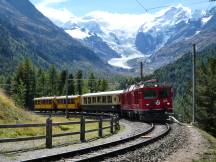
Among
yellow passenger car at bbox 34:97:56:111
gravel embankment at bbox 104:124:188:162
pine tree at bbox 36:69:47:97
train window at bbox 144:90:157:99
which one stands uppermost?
pine tree at bbox 36:69:47:97

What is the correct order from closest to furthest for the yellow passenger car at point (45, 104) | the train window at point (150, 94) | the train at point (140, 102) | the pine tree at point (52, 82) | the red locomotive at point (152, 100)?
the red locomotive at point (152, 100) → the train at point (140, 102) → the train window at point (150, 94) → the yellow passenger car at point (45, 104) → the pine tree at point (52, 82)

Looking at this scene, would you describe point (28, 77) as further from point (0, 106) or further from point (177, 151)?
point (177, 151)

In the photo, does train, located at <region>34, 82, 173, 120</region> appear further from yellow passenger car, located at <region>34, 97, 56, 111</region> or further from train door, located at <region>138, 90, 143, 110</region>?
yellow passenger car, located at <region>34, 97, 56, 111</region>

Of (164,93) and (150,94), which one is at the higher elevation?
(164,93)

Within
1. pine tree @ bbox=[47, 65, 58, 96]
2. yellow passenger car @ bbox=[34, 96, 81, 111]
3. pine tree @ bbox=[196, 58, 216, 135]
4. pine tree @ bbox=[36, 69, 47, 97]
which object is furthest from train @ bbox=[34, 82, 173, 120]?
pine tree @ bbox=[47, 65, 58, 96]

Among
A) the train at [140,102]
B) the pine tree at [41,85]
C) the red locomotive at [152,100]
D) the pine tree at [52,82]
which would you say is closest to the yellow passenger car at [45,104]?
the train at [140,102]

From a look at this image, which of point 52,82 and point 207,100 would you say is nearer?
point 207,100

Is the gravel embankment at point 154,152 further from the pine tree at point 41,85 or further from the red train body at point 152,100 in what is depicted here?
the pine tree at point 41,85

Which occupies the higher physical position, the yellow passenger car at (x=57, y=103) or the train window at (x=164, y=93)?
the train window at (x=164, y=93)

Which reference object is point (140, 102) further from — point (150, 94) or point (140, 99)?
point (150, 94)

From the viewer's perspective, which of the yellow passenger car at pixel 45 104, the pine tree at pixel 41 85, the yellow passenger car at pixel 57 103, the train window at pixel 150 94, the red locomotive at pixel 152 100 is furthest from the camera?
the pine tree at pixel 41 85

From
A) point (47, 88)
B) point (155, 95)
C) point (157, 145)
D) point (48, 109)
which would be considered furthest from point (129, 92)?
point (47, 88)

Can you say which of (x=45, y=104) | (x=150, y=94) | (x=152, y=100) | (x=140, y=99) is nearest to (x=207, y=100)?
(x=150, y=94)

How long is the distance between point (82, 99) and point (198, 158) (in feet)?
199
